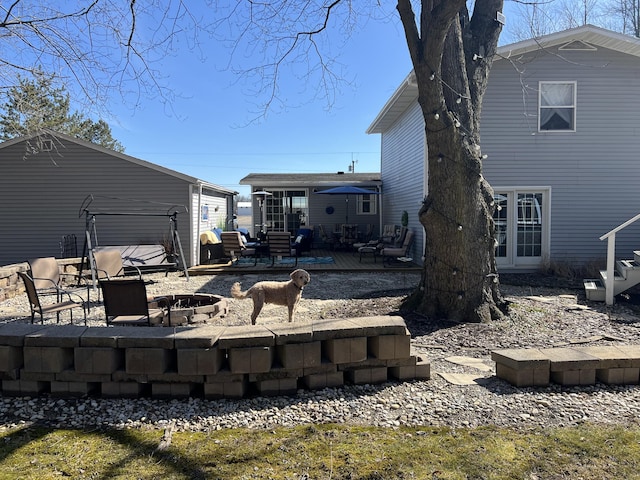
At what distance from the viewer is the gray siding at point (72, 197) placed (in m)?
11.5

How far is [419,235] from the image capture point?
444 inches

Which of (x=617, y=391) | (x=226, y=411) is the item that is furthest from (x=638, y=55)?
(x=226, y=411)

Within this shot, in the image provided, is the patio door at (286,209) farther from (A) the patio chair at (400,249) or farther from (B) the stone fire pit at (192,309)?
(B) the stone fire pit at (192,309)

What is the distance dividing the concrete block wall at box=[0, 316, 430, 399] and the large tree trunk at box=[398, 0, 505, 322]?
2.64 metres

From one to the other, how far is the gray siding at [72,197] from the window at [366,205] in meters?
7.36

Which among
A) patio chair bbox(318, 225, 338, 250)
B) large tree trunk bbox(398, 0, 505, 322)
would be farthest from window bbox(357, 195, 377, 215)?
large tree trunk bbox(398, 0, 505, 322)

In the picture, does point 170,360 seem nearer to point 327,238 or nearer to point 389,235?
point 389,235

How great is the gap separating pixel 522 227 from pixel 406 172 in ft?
11.8

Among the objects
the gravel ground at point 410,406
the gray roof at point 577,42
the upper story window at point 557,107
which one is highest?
the gray roof at point 577,42

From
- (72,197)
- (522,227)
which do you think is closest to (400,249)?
(522,227)

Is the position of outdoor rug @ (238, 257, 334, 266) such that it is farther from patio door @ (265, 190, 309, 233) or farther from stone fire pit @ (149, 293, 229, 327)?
stone fire pit @ (149, 293, 229, 327)

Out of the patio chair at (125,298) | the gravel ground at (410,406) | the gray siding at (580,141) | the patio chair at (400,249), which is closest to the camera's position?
the gravel ground at (410,406)

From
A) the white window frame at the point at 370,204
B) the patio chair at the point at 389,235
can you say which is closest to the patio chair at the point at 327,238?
the white window frame at the point at 370,204

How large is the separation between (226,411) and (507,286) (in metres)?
7.16
